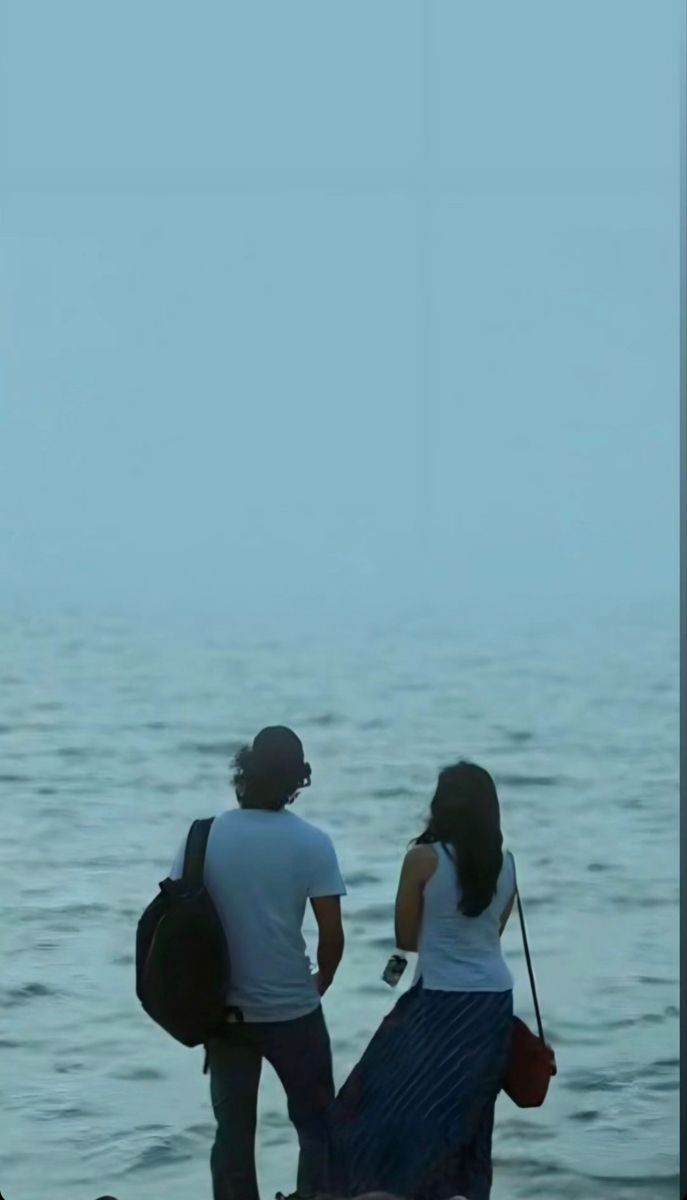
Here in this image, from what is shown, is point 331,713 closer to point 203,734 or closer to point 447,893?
point 203,734

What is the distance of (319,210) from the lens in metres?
3.14

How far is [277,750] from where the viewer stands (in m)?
2.85

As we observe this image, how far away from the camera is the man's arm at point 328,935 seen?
284cm

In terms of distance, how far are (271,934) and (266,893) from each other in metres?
0.07

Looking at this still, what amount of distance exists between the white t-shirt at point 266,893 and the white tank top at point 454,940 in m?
0.16

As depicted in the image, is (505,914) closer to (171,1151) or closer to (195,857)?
(195,857)

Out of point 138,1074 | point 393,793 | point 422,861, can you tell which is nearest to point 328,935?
point 422,861

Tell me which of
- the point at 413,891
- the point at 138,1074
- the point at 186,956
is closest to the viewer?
the point at 186,956

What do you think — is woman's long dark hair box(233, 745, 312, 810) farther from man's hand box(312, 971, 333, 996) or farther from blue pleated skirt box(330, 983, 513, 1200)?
blue pleated skirt box(330, 983, 513, 1200)

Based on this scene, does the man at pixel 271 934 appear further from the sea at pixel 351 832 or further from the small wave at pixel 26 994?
the small wave at pixel 26 994

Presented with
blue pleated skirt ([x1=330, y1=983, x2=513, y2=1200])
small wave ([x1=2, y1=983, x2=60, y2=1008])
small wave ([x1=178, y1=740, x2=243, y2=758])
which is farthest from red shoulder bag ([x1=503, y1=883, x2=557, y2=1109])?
small wave ([x1=2, y1=983, x2=60, y2=1008])

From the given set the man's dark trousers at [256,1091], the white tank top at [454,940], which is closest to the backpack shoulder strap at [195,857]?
the man's dark trousers at [256,1091]

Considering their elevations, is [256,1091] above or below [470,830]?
below

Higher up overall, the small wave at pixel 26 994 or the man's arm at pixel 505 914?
the man's arm at pixel 505 914
